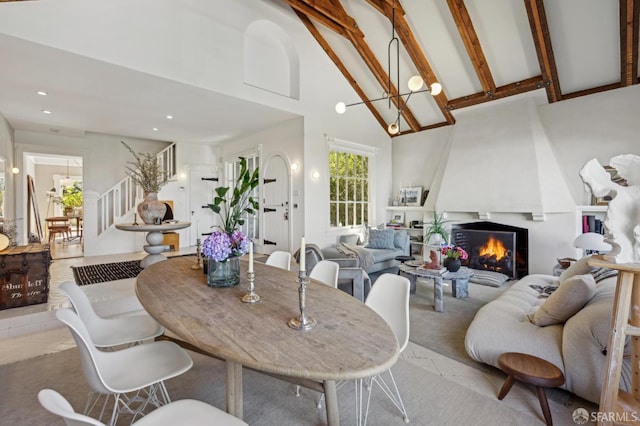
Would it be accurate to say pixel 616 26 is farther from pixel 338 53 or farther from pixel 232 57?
pixel 232 57

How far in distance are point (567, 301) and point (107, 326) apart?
318cm

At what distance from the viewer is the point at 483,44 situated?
4379 mm

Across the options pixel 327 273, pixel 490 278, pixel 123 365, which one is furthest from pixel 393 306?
pixel 490 278

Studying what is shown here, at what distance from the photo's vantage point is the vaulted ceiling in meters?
3.71

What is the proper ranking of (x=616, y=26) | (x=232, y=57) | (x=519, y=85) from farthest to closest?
(x=519, y=85)
(x=232, y=57)
(x=616, y=26)

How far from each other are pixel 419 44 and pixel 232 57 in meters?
3.01

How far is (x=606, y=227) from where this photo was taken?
149cm

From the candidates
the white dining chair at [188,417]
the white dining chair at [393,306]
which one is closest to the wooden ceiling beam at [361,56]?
the white dining chair at [393,306]

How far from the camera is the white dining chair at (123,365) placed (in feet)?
4.23

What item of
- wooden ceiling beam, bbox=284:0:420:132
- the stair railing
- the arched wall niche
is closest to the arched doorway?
the arched wall niche

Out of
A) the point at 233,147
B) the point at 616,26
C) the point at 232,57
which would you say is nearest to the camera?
the point at 616,26

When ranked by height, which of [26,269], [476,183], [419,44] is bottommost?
[26,269]

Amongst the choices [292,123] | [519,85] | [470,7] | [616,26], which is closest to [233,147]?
[292,123]

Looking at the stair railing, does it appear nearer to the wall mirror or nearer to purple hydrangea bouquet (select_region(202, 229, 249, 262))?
the wall mirror
